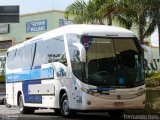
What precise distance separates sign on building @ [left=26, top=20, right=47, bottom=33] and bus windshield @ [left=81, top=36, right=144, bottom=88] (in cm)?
3719

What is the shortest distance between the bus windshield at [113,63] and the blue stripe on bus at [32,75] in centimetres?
275

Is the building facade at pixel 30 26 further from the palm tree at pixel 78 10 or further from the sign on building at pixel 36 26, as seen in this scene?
the palm tree at pixel 78 10

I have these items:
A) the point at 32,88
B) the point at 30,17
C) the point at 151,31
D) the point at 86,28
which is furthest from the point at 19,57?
the point at 30,17

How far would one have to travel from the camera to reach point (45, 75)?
20.0 meters

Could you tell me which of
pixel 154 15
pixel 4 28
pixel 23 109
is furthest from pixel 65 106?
pixel 4 28

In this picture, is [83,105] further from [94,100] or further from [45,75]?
[45,75]

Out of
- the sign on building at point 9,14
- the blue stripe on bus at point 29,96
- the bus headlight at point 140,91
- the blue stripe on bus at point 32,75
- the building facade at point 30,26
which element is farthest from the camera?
the building facade at point 30,26

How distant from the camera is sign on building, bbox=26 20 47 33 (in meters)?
54.6

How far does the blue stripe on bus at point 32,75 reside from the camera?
19.7 meters

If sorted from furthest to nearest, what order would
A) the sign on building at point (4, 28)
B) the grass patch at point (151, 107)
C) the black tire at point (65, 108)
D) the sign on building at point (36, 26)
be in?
1. the sign on building at point (4, 28)
2. the sign on building at point (36, 26)
3. the grass patch at point (151, 107)
4. the black tire at point (65, 108)

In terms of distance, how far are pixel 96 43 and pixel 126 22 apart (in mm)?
16592

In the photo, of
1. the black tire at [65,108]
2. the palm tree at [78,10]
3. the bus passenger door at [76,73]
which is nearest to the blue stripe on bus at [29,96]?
the black tire at [65,108]

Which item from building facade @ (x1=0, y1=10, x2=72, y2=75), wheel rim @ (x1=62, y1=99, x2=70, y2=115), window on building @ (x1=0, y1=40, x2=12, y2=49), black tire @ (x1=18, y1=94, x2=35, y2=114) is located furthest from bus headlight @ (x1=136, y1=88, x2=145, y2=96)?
window on building @ (x1=0, y1=40, x2=12, y2=49)

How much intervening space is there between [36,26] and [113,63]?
38.7 m
